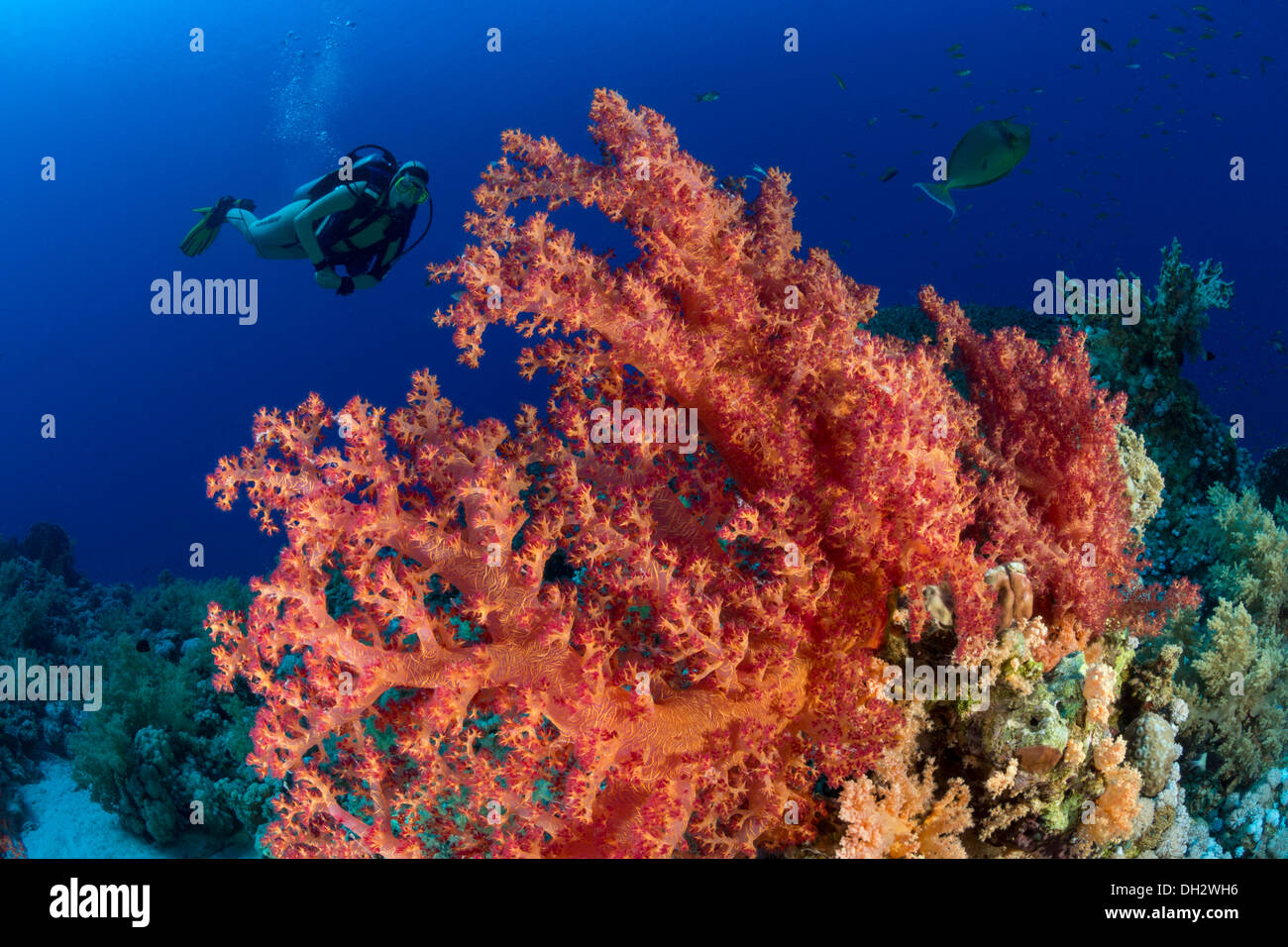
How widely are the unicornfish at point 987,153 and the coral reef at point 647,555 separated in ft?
11.1

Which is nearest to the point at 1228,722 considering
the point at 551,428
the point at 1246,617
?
the point at 1246,617

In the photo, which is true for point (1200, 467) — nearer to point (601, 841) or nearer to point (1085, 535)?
point (1085, 535)

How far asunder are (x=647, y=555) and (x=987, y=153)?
535 centimetres

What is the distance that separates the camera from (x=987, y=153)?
19.7 feet

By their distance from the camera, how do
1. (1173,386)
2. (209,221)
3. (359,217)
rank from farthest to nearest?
(209,221), (359,217), (1173,386)

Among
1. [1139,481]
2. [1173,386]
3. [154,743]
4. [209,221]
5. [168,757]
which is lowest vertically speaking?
[168,757]

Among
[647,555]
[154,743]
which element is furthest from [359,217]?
[647,555]

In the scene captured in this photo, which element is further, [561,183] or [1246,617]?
[1246,617]

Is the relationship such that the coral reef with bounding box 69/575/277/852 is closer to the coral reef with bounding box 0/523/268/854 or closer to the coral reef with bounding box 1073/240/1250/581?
the coral reef with bounding box 0/523/268/854

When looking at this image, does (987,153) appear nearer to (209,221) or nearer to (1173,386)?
(1173,386)

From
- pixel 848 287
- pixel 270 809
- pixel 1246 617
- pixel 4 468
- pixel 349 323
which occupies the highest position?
pixel 349 323

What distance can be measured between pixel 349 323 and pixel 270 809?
61.1 m

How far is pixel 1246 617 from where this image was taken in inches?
163

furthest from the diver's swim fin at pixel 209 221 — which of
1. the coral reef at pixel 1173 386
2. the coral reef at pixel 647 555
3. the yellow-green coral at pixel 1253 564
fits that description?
the yellow-green coral at pixel 1253 564
